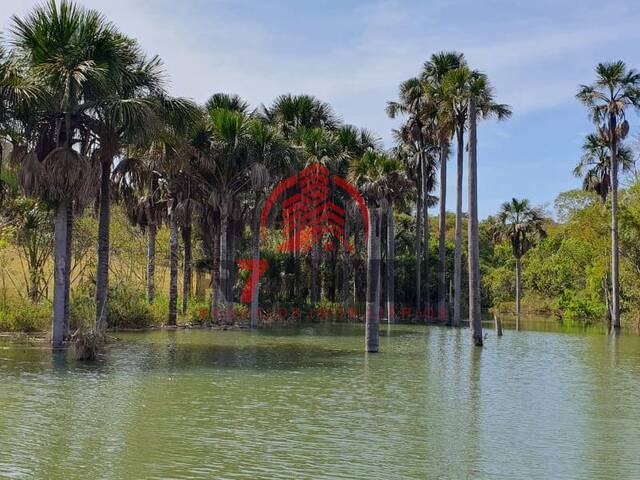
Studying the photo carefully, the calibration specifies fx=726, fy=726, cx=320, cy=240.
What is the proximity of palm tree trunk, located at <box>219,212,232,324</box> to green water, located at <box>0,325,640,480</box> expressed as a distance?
12418mm

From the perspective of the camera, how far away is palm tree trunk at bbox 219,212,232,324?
36250 mm

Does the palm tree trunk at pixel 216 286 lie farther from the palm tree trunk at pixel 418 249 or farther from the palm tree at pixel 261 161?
the palm tree trunk at pixel 418 249

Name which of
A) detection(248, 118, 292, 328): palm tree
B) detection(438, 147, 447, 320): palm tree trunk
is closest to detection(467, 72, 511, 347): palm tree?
detection(248, 118, 292, 328): palm tree

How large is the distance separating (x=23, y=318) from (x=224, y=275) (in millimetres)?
12030

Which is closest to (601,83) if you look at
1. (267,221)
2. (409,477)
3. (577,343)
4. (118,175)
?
(577,343)

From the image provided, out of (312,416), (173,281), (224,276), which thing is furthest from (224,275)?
(312,416)

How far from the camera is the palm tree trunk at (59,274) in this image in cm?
2227

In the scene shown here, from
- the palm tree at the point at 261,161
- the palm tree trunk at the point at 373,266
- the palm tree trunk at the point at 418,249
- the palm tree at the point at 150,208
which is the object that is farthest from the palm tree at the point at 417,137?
the palm tree trunk at the point at 373,266

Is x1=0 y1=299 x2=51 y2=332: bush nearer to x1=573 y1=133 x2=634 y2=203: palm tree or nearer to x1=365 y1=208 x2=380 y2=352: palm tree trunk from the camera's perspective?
x1=365 y1=208 x2=380 y2=352: palm tree trunk

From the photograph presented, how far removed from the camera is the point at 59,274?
22516 millimetres

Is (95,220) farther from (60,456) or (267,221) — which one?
(60,456)

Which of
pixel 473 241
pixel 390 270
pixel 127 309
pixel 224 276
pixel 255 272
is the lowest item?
Answer: pixel 127 309

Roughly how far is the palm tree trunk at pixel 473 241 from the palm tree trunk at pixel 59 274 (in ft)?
47.2

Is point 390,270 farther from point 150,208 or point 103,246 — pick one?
point 103,246
